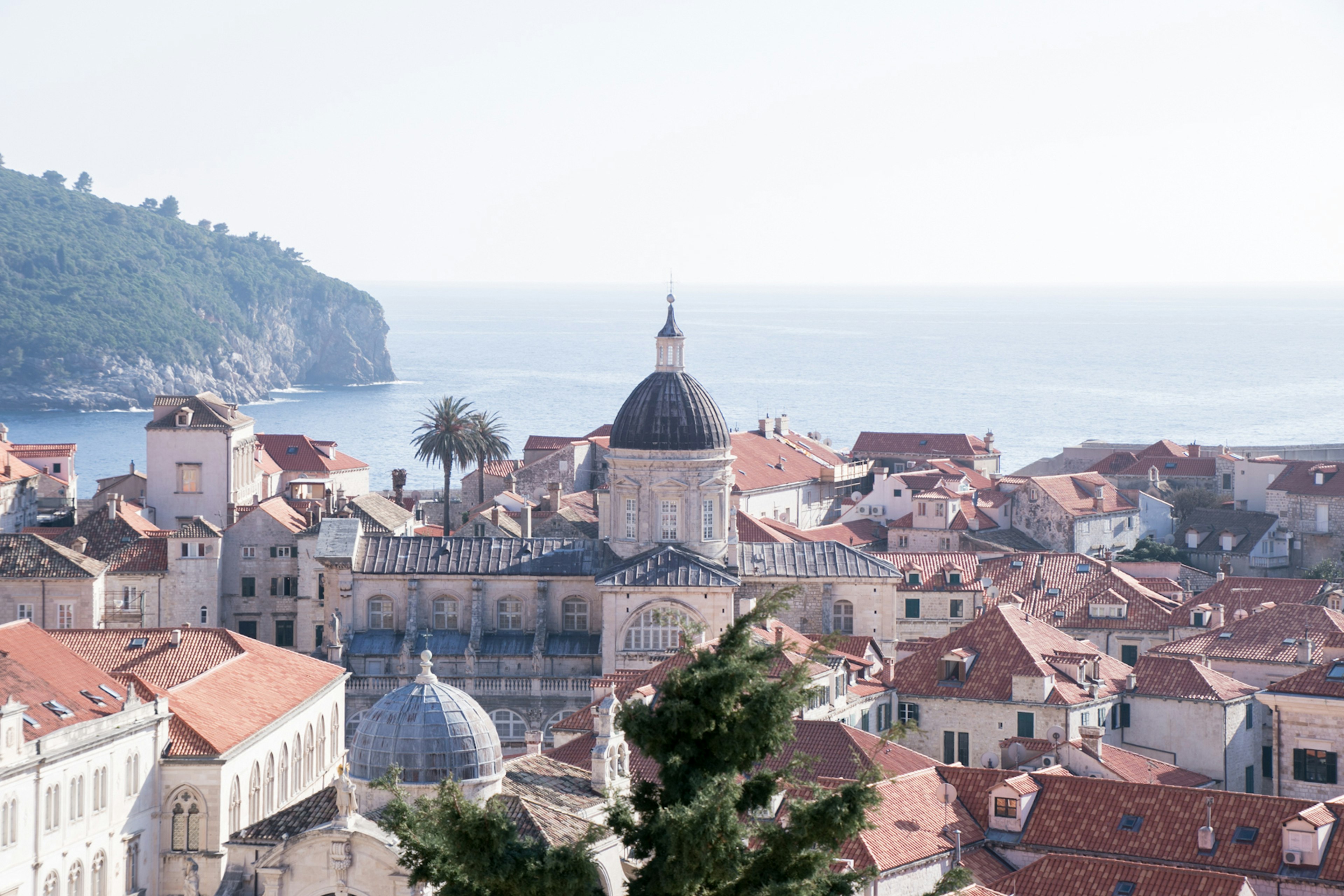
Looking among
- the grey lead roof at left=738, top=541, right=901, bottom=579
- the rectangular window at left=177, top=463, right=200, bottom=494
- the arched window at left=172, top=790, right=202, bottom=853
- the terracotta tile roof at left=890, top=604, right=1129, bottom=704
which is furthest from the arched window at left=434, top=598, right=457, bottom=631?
the rectangular window at left=177, top=463, right=200, bottom=494

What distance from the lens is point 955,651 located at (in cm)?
6619

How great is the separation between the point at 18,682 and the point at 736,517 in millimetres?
43234

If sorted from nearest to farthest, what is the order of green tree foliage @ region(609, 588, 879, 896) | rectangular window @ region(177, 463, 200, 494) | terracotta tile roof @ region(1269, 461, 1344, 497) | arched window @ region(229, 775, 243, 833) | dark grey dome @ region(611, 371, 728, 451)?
green tree foliage @ region(609, 588, 879, 896) → arched window @ region(229, 775, 243, 833) → dark grey dome @ region(611, 371, 728, 451) → rectangular window @ region(177, 463, 200, 494) → terracotta tile roof @ region(1269, 461, 1344, 497)

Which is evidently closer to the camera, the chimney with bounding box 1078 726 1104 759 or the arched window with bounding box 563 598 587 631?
the chimney with bounding box 1078 726 1104 759

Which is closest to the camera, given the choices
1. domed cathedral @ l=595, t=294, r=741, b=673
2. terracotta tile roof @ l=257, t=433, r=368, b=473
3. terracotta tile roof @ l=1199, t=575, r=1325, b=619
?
domed cathedral @ l=595, t=294, r=741, b=673

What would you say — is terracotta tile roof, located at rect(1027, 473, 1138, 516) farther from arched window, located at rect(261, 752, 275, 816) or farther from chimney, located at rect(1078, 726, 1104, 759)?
arched window, located at rect(261, 752, 275, 816)

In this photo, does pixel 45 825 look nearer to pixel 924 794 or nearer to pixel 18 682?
pixel 18 682

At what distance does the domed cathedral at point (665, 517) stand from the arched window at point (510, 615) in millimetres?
3653

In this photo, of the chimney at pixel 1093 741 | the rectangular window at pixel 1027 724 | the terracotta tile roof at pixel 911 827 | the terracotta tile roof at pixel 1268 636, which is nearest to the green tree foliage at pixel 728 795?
the terracotta tile roof at pixel 911 827

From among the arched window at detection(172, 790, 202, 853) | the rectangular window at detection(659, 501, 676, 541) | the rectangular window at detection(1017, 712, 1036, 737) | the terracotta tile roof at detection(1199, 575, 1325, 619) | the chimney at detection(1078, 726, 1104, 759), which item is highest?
the rectangular window at detection(659, 501, 676, 541)

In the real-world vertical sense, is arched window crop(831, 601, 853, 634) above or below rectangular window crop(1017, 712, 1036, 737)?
above

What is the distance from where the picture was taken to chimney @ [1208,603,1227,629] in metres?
75.2

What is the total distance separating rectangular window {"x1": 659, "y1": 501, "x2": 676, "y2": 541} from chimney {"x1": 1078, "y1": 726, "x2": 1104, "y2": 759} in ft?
64.0

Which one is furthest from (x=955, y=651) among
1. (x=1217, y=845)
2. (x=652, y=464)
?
(x=1217, y=845)
